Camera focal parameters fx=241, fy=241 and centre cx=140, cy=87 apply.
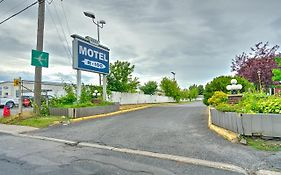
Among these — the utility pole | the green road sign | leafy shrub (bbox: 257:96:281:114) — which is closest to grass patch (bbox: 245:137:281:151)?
leafy shrub (bbox: 257:96:281:114)

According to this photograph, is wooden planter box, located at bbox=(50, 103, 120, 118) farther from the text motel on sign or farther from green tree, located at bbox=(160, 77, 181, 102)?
green tree, located at bbox=(160, 77, 181, 102)

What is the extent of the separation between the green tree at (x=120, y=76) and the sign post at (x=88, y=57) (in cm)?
979

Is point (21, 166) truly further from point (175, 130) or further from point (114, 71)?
point (114, 71)

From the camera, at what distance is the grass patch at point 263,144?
6.69 meters

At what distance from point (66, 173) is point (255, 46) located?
72.1 feet

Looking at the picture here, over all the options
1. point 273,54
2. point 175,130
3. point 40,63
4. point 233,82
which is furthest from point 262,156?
point 273,54

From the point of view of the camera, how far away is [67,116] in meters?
15.0

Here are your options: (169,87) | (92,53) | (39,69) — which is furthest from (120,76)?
(169,87)

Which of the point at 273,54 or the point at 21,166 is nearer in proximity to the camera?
the point at 21,166

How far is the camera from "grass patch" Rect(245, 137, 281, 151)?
263 inches

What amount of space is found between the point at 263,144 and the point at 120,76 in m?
24.9

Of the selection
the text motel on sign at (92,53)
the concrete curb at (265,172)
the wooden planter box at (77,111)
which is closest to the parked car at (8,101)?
the text motel on sign at (92,53)

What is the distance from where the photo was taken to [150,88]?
5284cm

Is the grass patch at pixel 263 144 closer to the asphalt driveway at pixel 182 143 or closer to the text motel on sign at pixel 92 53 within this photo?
the asphalt driveway at pixel 182 143
